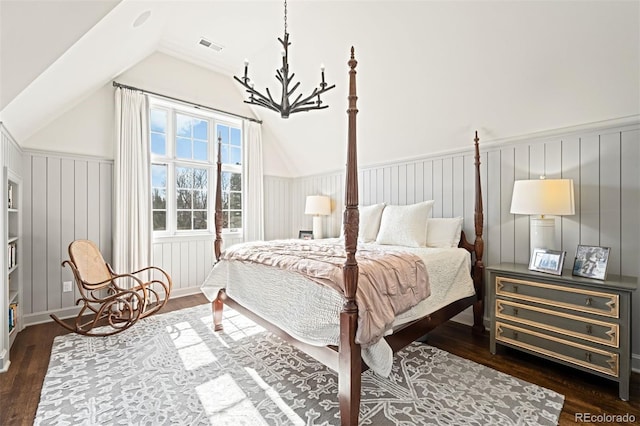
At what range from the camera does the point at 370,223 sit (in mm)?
3604

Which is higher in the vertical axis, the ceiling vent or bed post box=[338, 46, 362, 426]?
the ceiling vent

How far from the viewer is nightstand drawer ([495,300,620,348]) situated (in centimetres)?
190

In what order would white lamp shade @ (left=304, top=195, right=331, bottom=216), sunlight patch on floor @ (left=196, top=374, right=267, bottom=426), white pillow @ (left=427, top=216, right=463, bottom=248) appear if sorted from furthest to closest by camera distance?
1. white lamp shade @ (left=304, top=195, right=331, bottom=216)
2. white pillow @ (left=427, top=216, right=463, bottom=248)
3. sunlight patch on floor @ (left=196, top=374, right=267, bottom=426)

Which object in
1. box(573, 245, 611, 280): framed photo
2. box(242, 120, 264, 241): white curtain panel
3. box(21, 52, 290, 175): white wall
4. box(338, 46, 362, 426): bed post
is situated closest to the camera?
box(338, 46, 362, 426): bed post

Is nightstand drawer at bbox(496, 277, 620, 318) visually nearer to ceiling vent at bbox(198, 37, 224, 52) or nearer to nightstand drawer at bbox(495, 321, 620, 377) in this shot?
nightstand drawer at bbox(495, 321, 620, 377)

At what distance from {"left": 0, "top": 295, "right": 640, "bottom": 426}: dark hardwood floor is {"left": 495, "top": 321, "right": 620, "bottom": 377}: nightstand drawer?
15cm

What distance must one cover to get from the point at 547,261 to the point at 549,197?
1.67 feet

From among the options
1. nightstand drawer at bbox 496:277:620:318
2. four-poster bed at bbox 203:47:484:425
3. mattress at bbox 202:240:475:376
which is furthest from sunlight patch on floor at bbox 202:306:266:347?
nightstand drawer at bbox 496:277:620:318

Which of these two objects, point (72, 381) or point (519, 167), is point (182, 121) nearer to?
point (72, 381)

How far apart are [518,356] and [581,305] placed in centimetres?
70

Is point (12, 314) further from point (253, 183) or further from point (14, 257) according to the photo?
point (253, 183)

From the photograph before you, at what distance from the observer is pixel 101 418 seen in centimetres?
167

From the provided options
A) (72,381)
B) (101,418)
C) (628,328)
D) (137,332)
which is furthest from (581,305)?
(137,332)

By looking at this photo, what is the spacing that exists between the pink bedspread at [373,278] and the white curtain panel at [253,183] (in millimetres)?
2514
